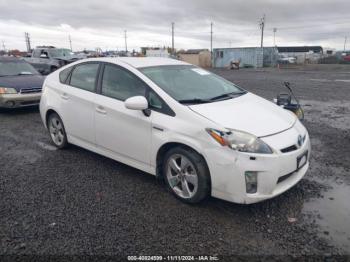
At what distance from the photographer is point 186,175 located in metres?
3.37

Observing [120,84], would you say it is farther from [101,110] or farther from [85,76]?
[85,76]

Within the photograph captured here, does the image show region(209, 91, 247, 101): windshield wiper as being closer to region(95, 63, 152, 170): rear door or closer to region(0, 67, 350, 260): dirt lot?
region(95, 63, 152, 170): rear door

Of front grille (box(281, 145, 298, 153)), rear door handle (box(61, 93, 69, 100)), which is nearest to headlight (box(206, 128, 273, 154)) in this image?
front grille (box(281, 145, 298, 153))

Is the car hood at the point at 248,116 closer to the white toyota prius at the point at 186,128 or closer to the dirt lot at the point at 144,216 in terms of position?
the white toyota prius at the point at 186,128

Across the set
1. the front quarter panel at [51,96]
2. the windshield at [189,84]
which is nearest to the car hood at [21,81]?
the front quarter panel at [51,96]

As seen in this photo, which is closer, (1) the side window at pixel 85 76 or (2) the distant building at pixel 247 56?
(1) the side window at pixel 85 76

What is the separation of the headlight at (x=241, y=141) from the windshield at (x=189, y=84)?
2.37ft

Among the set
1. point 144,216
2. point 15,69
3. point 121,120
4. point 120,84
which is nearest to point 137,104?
point 121,120

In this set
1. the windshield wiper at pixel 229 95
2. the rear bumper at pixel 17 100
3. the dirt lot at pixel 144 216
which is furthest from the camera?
the rear bumper at pixel 17 100

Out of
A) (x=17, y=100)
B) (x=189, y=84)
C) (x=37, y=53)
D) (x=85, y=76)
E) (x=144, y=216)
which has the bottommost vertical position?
(x=144, y=216)

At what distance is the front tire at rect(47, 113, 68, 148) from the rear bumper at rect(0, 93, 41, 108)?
3.38m

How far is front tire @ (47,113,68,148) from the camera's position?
5.09 meters

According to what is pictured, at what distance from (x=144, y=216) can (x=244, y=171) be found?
115 centimetres

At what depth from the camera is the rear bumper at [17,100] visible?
7969mm
